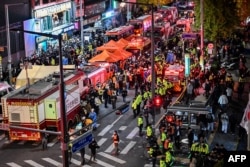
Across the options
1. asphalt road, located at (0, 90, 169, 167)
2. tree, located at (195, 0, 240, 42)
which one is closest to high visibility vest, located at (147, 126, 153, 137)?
asphalt road, located at (0, 90, 169, 167)

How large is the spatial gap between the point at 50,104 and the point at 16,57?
27.6m

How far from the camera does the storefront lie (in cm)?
6272

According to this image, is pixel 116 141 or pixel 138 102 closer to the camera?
pixel 116 141

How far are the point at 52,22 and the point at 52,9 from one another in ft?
5.04

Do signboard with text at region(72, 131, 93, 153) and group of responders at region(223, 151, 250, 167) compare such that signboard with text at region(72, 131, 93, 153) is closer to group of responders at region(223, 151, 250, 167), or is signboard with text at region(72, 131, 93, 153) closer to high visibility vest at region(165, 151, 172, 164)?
high visibility vest at region(165, 151, 172, 164)

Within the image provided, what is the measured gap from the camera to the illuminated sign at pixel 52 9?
207ft

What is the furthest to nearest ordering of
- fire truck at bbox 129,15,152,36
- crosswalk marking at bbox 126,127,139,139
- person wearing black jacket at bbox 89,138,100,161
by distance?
fire truck at bbox 129,15,152,36, crosswalk marking at bbox 126,127,139,139, person wearing black jacket at bbox 89,138,100,161

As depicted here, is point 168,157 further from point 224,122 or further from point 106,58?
point 106,58

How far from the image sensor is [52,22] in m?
66.8

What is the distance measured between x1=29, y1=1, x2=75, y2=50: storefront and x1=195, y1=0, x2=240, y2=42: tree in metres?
17.6

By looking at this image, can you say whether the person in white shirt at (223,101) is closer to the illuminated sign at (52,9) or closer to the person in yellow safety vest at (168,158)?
the person in yellow safety vest at (168,158)

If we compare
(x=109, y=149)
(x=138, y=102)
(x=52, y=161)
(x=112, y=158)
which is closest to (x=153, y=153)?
(x=112, y=158)

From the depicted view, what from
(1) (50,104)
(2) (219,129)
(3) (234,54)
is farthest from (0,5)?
(2) (219,129)

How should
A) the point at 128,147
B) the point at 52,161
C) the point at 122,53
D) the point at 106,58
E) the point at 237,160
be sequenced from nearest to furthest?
1. the point at 237,160
2. the point at 52,161
3. the point at 128,147
4. the point at 106,58
5. the point at 122,53
